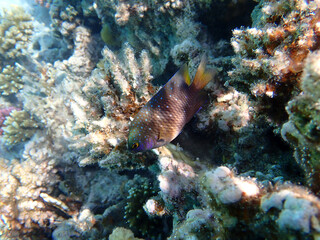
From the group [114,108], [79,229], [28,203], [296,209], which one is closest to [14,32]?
[28,203]

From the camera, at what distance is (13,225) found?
4.83m

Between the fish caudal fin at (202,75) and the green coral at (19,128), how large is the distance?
761 cm

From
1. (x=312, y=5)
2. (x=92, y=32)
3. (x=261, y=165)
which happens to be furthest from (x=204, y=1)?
(x=92, y=32)

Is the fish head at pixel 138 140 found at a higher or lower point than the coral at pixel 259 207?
higher

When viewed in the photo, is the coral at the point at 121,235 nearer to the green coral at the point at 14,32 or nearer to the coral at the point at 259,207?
the coral at the point at 259,207

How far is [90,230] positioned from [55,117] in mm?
4085

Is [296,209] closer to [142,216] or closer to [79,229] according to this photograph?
[142,216]

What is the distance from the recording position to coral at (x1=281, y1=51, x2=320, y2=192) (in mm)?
1188

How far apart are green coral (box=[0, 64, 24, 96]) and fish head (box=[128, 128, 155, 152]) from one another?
9.71 meters

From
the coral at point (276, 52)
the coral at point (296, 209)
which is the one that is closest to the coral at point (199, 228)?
the coral at point (296, 209)

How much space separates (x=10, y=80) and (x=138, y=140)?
10247mm

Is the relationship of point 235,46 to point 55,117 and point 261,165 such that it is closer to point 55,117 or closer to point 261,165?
point 261,165

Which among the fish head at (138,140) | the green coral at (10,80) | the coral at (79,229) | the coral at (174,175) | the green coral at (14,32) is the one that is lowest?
the coral at (79,229)

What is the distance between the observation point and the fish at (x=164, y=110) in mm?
2633
